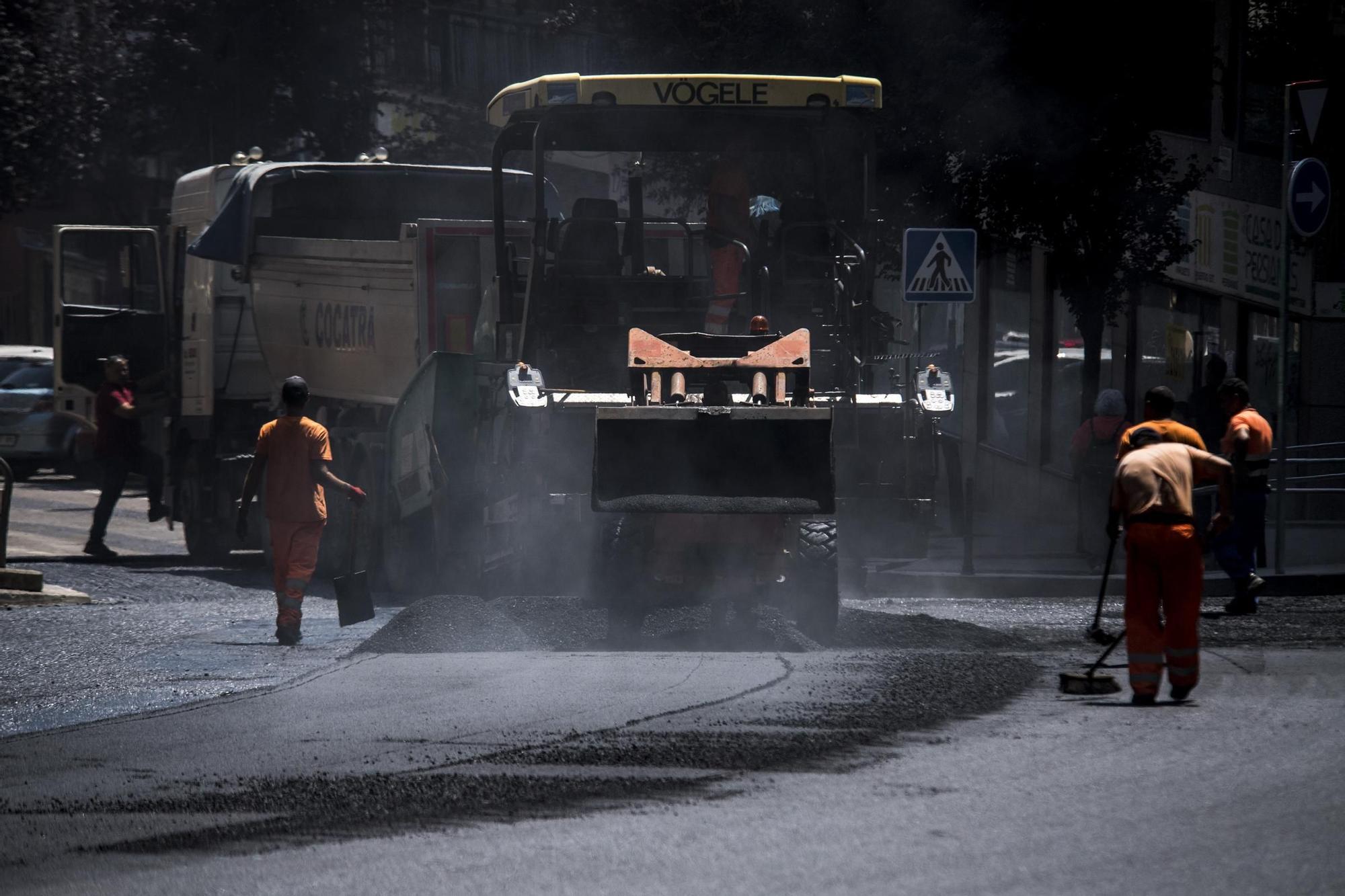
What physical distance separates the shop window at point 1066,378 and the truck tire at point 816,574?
11492 millimetres

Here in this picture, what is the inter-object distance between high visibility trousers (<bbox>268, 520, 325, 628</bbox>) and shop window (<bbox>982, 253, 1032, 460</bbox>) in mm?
13728

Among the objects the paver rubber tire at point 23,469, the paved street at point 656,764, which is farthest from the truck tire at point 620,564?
the paver rubber tire at point 23,469

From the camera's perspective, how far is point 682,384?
36.9 ft

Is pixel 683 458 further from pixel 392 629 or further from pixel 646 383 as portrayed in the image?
pixel 392 629

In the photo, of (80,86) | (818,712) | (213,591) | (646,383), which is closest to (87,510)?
(213,591)

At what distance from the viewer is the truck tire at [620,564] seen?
36.0 ft

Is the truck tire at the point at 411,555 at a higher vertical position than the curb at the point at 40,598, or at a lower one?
higher

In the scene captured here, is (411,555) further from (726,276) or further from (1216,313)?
(1216,313)

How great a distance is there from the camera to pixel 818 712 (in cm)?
865

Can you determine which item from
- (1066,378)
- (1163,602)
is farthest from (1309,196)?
(1066,378)

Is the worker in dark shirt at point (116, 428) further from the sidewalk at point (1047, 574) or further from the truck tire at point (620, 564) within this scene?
the truck tire at point (620, 564)

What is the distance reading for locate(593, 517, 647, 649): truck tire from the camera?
11.0 m

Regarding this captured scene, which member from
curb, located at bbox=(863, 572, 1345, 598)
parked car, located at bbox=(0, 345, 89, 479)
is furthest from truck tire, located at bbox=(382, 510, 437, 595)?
parked car, located at bbox=(0, 345, 89, 479)

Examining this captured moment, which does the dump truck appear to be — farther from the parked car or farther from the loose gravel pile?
the parked car
